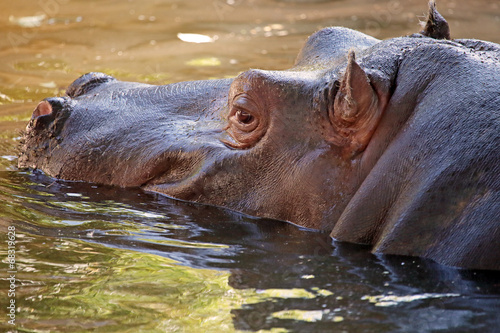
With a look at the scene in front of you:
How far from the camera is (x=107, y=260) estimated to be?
4.10 m

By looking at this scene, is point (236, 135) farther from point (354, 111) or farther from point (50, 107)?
point (50, 107)

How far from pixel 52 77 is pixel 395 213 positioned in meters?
6.47

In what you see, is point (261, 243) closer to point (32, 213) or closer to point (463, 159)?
point (463, 159)

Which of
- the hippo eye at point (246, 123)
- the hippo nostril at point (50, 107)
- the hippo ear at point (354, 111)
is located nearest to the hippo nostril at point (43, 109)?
the hippo nostril at point (50, 107)

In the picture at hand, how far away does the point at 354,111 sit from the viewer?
13.1ft

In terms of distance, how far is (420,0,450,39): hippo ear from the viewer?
4465 mm

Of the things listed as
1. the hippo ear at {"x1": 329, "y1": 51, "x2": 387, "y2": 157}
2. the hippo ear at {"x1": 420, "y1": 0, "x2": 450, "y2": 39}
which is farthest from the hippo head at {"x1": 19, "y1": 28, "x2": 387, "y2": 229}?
the hippo ear at {"x1": 420, "y1": 0, "x2": 450, "y2": 39}

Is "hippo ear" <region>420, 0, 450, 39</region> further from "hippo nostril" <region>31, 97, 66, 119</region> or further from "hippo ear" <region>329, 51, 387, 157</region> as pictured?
"hippo nostril" <region>31, 97, 66, 119</region>

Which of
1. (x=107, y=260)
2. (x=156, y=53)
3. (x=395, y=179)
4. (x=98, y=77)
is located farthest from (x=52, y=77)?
(x=395, y=179)

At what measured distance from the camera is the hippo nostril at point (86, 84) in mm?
5625

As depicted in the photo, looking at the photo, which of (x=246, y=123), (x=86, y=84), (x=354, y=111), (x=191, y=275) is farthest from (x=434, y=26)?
(x=86, y=84)

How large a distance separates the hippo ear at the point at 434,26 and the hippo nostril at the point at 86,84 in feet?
8.04

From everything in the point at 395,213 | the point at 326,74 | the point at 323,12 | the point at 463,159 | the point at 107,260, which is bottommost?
the point at 107,260

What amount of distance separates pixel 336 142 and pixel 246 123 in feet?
2.12
